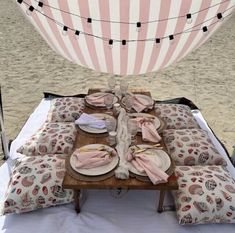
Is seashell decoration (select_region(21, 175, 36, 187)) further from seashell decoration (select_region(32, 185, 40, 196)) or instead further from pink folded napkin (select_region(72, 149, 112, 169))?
pink folded napkin (select_region(72, 149, 112, 169))

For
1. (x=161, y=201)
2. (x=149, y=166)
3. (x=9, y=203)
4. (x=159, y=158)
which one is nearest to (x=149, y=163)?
(x=149, y=166)

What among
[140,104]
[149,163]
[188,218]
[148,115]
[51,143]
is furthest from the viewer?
[140,104]

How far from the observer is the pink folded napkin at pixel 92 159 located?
2291mm

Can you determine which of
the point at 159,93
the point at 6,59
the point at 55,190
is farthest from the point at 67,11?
the point at 6,59

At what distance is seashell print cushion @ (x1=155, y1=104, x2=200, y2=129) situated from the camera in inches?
130

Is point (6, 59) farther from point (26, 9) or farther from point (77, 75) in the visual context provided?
point (26, 9)

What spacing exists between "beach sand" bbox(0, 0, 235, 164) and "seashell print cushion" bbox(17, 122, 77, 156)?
1338 millimetres

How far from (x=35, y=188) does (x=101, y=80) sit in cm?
385

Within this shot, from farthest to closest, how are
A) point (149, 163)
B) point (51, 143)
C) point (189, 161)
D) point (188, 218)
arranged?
1. point (51, 143)
2. point (189, 161)
3. point (149, 163)
4. point (188, 218)

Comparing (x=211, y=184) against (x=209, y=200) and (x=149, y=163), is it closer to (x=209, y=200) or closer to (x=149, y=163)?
(x=209, y=200)

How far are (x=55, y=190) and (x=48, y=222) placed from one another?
24 centimetres

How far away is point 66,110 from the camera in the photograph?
343cm

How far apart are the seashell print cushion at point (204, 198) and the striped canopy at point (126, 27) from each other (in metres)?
1.01

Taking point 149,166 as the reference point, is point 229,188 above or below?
below
